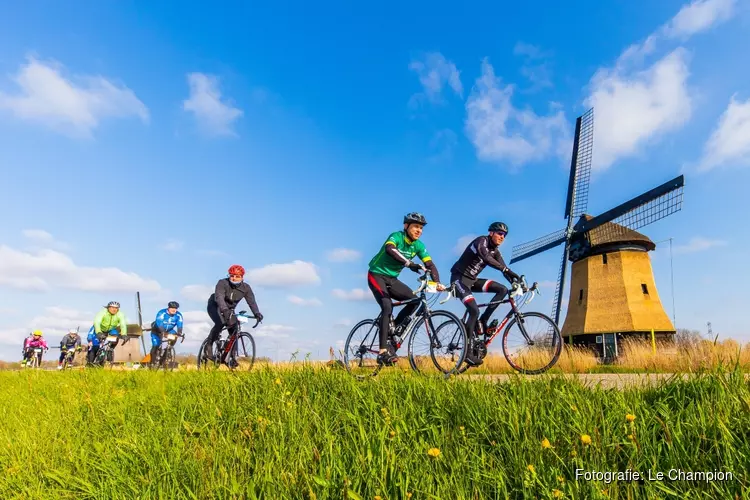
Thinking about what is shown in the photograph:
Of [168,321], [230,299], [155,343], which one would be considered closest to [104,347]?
[155,343]

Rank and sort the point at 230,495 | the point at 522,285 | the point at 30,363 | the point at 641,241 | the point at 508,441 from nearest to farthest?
the point at 230,495, the point at 508,441, the point at 522,285, the point at 30,363, the point at 641,241

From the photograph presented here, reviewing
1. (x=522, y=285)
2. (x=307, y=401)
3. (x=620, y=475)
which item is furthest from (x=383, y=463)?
(x=522, y=285)

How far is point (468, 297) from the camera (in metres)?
7.87

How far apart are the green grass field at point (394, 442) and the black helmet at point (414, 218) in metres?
3.15

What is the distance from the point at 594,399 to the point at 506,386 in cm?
75

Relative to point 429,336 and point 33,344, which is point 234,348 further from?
point 33,344

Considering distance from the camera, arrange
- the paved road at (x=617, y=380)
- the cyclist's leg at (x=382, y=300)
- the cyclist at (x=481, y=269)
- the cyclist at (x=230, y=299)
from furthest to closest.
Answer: the cyclist at (x=230, y=299) < the cyclist at (x=481, y=269) < the cyclist's leg at (x=382, y=300) < the paved road at (x=617, y=380)

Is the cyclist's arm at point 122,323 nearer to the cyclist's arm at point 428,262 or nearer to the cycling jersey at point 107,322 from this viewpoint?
the cycling jersey at point 107,322

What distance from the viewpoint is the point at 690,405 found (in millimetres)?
3467

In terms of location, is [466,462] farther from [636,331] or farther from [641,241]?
[641,241]

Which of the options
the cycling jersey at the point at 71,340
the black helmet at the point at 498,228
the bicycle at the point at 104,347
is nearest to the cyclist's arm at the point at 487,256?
the black helmet at the point at 498,228

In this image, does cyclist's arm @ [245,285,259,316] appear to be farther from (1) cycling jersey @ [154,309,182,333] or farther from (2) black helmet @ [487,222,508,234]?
(1) cycling jersey @ [154,309,182,333]

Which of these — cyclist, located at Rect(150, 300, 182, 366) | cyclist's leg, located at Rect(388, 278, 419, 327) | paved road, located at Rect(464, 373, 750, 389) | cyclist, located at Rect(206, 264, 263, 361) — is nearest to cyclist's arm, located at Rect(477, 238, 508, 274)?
cyclist's leg, located at Rect(388, 278, 419, 327)

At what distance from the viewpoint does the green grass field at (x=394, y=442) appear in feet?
9.36
